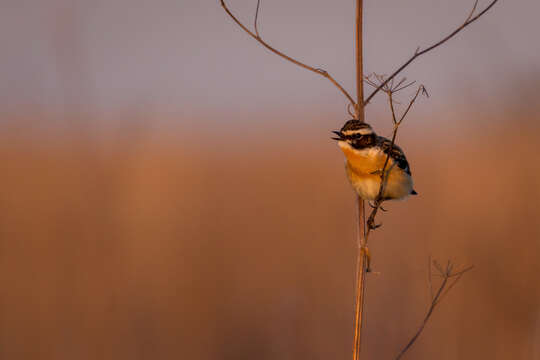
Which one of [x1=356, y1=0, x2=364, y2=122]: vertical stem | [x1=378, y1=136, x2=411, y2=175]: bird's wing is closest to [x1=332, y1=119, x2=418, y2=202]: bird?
[x1=378, y1=136, x2=411, y2=175]: bird's wing

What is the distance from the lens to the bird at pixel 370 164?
3.25m

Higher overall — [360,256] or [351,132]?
[351,132]

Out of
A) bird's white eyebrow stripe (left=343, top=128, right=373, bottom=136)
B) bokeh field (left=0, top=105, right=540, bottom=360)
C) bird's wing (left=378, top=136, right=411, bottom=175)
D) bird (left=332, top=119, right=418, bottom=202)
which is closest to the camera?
bird's white eyebrow stripe (left=343, top=128, right=373, bottom=136)

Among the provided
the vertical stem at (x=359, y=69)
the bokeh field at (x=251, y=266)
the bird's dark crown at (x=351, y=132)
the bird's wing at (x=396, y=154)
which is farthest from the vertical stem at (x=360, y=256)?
the bokeh field at (x=251, y=266)

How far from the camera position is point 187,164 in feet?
53.6

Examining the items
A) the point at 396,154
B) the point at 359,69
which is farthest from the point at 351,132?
the point at 359,69

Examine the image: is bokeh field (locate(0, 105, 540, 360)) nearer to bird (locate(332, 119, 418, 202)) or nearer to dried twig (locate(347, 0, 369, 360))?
bird (locate(332, 119, 418, 202))

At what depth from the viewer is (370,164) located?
11.3 ft

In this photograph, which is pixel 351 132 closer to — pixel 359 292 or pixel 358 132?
pixel 358 132

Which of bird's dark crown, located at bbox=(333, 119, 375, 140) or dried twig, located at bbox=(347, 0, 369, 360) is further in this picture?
bird's dark crown, located at bbox=(333, 119, 375, 140)

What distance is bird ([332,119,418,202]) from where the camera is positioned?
3.25m

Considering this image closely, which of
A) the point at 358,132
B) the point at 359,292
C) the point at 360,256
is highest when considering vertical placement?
the point at 358,132

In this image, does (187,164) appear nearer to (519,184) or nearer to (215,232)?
(215,232)

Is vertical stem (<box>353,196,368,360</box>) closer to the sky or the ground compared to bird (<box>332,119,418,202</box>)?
closer to the ground
